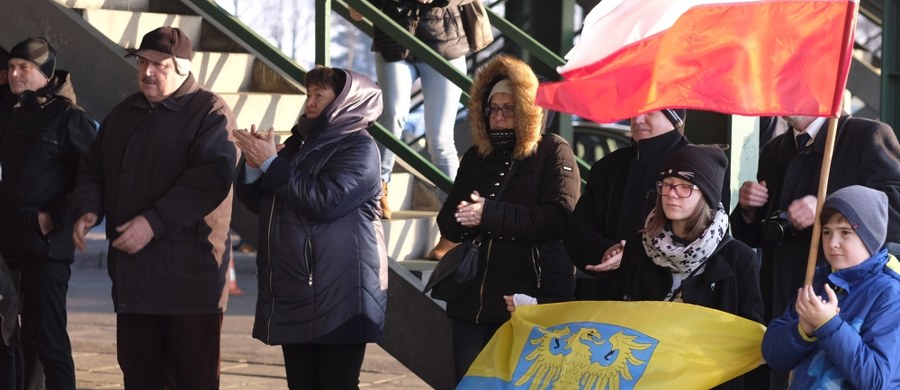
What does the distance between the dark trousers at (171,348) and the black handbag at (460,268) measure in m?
1.06

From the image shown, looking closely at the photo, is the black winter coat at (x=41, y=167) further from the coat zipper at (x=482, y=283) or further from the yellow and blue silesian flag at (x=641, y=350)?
the yellow and blue silesian flag at (x=641, y=350)

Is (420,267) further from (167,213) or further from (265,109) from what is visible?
(167,213)

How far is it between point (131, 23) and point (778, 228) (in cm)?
448

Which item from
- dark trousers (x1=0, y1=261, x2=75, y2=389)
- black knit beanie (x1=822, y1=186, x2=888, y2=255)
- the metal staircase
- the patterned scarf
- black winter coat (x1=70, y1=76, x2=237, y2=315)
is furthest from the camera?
dark trousers (x1=0, y1=261, x2=75, y2=389)

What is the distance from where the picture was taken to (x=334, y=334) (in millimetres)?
6320

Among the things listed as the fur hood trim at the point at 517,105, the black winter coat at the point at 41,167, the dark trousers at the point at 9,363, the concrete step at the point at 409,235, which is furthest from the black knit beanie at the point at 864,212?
the dark trousers at the point at 9,363

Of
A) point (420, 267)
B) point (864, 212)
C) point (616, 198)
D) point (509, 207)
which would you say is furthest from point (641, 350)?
point (420, 267)

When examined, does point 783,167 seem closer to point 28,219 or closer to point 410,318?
point 410,318

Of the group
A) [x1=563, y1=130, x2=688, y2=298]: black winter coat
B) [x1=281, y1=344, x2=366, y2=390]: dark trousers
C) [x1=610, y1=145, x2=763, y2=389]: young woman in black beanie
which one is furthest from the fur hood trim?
[x1=610, y1=145, x2=763, y2=389]: young woman in black beanie

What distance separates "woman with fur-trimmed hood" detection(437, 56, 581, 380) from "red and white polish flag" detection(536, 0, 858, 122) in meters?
1.11

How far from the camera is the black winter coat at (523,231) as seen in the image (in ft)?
20.4

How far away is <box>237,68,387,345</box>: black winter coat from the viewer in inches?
248

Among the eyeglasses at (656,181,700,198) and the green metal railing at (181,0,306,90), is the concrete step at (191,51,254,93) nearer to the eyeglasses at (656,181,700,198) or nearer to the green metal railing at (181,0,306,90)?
the green metal railing at (181,0,306,90)

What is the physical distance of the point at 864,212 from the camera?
4.64 m
